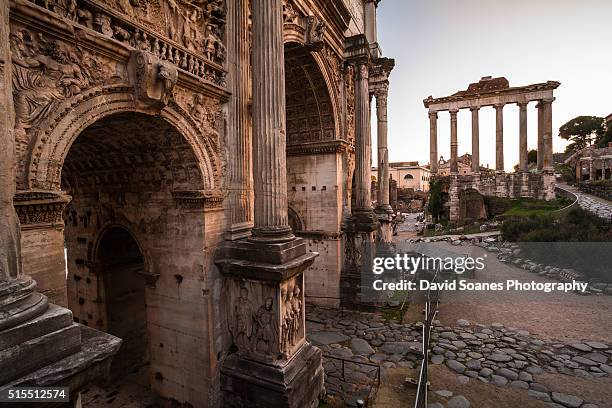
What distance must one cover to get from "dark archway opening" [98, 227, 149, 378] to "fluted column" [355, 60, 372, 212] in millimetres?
7179

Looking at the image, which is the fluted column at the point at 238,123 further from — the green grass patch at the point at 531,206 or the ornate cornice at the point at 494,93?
the ornate cornice at the point at 494,93

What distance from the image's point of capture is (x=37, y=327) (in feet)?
6.18

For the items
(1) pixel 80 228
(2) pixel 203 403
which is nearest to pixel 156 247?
(1) pixel 80 228

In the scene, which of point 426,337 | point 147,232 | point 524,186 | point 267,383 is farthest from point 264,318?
point 524,186

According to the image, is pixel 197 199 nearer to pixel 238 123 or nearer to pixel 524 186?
pixel 238 123

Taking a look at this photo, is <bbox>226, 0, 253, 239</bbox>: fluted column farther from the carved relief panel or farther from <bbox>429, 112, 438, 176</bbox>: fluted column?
<bbox>429, 112, 438, 176</bbox>: fluted column

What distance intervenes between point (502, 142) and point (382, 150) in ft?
77.6

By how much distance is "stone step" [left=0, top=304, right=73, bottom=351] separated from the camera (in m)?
1.73

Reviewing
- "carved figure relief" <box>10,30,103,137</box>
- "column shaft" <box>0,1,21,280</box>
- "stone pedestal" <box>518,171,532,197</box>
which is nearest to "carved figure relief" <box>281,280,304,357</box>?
"column shaft" <box>0,1,21,280</box>

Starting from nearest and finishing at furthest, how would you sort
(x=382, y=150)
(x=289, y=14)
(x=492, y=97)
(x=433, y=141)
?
(x=289, y=14) → (x=382, y=150) → (x=492, y=97) → (x=433, y=141)

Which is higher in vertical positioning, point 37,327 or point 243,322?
point 37,327

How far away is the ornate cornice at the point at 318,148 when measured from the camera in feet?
32.9

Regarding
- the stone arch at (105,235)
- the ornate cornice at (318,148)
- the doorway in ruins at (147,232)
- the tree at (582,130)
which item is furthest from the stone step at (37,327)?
the tree at (582,130)

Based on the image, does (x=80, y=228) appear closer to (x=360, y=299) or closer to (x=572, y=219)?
(x=360, y=299)
